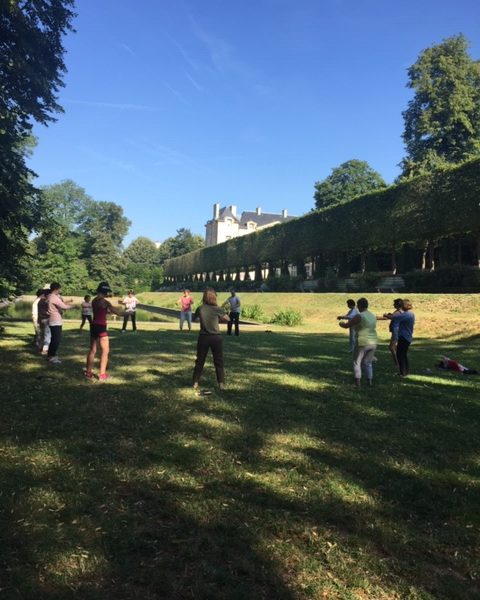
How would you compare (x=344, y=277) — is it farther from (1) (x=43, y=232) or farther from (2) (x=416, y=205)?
(1) (x=43, y=232)

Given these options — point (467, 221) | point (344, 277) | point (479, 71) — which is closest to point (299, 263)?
point (344, 277)

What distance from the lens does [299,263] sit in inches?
1928

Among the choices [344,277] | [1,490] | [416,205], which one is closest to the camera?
[1,490]

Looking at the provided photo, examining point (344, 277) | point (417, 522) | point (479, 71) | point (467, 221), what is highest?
point (479, 71)

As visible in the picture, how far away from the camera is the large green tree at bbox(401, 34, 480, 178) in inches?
1775

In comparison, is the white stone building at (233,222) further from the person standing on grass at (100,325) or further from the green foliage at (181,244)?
the person standing on grass at (100,325)

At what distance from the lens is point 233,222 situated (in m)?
114

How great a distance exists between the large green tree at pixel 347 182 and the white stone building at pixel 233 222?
41.0m

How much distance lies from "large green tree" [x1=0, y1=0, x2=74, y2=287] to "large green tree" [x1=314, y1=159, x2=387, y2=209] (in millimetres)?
55784

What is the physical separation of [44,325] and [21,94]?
26.5 feet

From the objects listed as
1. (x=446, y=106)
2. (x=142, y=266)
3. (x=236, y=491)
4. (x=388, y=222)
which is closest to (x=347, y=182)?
(x=446, y=106)

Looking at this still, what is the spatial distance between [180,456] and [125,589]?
2.18 metres

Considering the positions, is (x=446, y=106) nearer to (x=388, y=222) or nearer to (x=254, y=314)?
(x=388, y=222)

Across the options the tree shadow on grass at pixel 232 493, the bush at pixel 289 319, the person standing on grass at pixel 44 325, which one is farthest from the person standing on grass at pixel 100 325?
the bush at pixel 289 319
